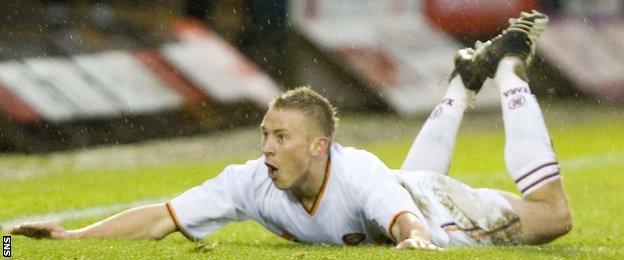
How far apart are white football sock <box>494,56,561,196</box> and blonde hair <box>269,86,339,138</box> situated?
1242mm

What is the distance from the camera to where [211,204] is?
8.20 metres

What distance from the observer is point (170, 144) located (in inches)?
719

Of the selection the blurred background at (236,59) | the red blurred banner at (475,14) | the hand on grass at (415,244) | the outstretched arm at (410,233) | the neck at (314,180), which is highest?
the red blurred banner at (475,14)

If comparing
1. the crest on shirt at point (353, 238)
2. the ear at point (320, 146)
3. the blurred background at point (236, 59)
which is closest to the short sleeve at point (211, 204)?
the ear at point (320, 146)

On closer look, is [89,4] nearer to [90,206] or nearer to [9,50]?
[9,50]

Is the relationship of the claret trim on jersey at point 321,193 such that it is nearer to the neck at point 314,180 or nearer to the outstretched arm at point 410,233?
the neck at point 314,180

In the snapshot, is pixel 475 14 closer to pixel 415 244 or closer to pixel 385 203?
pixel 385 203

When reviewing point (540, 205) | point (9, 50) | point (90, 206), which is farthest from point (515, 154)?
point (9, 50)

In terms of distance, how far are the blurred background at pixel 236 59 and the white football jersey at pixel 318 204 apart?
6719mm

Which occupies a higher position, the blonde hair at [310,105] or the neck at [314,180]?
the blonde hair at [310,105]

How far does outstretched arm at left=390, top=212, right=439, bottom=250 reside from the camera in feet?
Answer: 24.3

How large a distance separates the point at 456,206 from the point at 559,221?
22.4 inches

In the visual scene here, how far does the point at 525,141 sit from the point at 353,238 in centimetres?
127

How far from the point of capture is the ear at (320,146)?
791 centimetres
